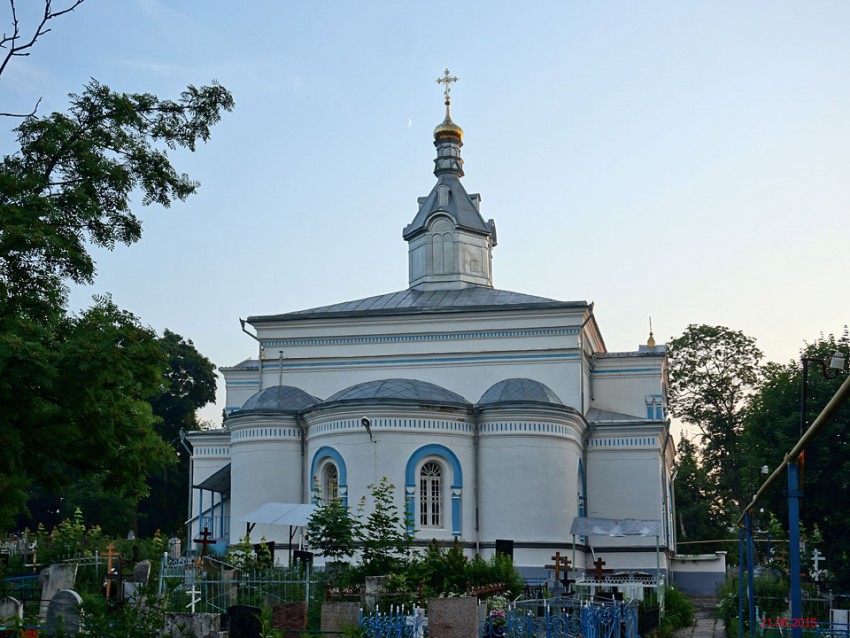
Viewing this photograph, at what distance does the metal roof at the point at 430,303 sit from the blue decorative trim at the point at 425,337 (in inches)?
23.5

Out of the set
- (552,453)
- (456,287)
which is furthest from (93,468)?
(456,287)

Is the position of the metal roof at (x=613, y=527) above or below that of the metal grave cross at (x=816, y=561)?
above

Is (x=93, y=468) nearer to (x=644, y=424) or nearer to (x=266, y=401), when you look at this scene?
(x=266, y=401)

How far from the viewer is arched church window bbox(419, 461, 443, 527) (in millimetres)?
23344

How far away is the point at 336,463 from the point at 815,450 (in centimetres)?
1003

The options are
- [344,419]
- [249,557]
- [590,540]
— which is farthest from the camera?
[590,540]

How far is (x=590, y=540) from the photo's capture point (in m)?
25.2

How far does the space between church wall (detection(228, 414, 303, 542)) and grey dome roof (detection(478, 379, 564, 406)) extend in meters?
4.61

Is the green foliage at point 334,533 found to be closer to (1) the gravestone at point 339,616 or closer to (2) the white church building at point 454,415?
(2) the white church building at point 454,415

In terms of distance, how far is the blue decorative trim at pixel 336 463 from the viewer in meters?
23.3

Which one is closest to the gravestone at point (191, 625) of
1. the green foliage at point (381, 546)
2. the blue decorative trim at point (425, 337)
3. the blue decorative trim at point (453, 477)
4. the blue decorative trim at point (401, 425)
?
the green foliage at point (381, 546)

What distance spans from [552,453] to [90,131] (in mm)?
14500

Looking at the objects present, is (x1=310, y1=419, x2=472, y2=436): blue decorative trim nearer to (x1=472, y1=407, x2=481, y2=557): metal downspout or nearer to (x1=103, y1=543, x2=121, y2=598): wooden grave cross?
(x1=472, y1=407, x2=481, y2=557): metal downspout

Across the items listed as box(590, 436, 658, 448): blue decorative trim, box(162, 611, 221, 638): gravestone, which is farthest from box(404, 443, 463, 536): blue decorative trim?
box(162, 611, 221, 638): gravestone
